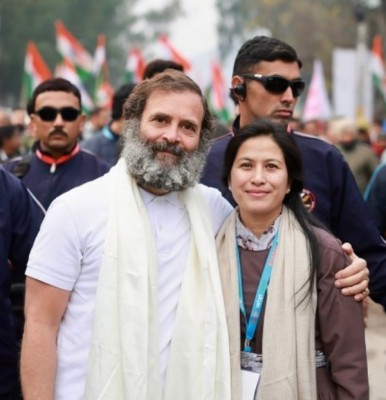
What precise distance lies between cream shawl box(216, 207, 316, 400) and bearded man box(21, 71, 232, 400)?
0.06 metres

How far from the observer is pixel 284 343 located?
351cm

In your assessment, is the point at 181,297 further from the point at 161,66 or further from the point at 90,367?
the point at 161,66

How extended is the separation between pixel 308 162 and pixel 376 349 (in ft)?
2.85

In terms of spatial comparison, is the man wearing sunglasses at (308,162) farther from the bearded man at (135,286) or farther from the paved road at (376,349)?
the bearded man at (135,286)

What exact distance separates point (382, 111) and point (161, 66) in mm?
37646

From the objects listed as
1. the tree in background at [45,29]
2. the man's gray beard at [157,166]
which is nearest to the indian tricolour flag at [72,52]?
the man's gray beard at [157,166]

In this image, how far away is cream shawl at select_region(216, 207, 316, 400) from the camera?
3504 millimetres

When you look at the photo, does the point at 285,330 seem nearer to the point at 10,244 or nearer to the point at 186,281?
the point at 186,281

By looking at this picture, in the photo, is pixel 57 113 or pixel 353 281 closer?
pixel 353 281

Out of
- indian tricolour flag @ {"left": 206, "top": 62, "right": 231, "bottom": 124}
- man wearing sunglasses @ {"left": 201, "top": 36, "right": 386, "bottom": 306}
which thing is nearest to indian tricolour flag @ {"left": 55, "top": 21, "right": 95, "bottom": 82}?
indian tricolour flag @ {"left": 206, "top": 62, "right": 231, "bottom": 124}

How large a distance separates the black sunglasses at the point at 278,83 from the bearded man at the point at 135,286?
2.90 feet

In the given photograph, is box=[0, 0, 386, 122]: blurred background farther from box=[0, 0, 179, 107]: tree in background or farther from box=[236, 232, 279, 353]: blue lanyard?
box=[236, 232, 279, 353]: blue lanyard

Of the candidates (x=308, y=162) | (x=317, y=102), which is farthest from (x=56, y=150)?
(x=317, y=102)

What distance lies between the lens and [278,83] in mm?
4582
